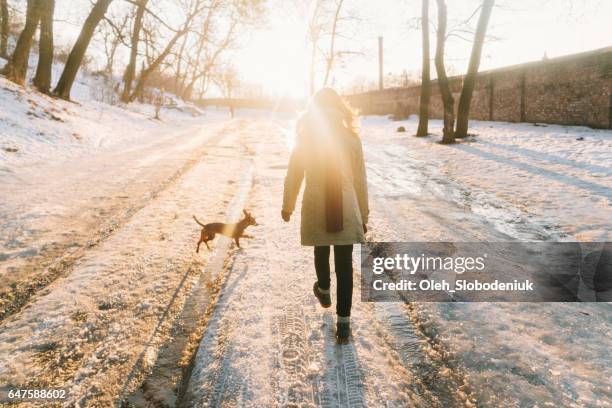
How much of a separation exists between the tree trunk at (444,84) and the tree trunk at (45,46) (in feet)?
47.1

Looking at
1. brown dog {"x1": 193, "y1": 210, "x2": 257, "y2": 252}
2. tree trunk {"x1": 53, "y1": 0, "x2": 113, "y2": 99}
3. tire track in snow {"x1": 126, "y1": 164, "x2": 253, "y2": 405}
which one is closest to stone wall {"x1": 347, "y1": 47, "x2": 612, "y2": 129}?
brown dog {"x1": 193, "y1": 210, "x2": 257, "y2": 252}

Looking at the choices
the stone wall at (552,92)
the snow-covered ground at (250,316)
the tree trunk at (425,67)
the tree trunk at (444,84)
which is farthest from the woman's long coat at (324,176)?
the tree trunk at (425,67)

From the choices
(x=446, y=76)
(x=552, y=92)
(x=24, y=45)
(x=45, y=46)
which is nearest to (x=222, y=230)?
(x=446, y=76)

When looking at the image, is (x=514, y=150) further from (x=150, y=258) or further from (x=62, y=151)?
(x=62, y=151)

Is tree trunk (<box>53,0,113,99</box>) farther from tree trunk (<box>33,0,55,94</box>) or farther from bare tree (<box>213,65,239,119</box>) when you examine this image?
bare tree (<box>213,65,239,119</box>)

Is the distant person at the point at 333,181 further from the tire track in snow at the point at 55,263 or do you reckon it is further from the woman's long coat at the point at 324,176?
the tire track in snow at the point at 55,263

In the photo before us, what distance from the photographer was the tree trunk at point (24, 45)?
45.1ft

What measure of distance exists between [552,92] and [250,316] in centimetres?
1704

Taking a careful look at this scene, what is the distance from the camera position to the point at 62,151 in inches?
410

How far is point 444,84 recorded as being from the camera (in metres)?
14.9

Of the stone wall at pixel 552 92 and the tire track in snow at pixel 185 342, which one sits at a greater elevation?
the stone wall at pixel 552 92

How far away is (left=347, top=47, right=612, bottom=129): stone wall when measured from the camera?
1365 centimetres

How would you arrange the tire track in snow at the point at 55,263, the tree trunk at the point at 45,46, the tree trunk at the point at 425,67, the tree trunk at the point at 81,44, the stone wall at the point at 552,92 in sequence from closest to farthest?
1. the tire track in snow at the point at 55,263
2. the stone wall at the point at 552,92
3. the tree trunk at the point at 45,46
4. the tree trunk at the point at 81,44
5. the tree trunk at the point at 425,67

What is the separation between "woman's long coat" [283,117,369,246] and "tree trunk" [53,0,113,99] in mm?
15432
